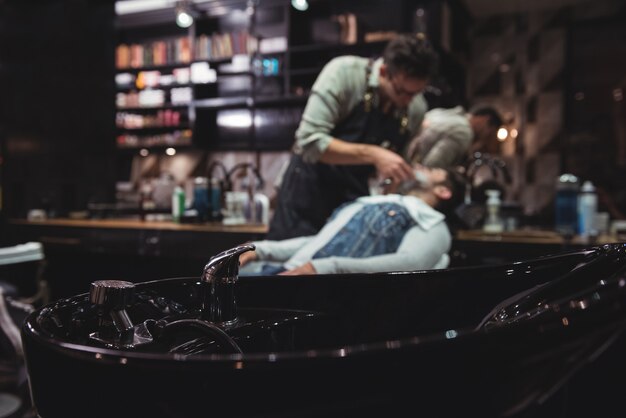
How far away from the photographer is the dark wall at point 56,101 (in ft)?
15.5

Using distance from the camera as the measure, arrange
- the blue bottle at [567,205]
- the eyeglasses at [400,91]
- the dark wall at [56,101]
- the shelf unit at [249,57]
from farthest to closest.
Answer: the shelf unit at [249,57], the dark wall at [56,101], the blue bottle at [567,205], the eyeglasses at [400,91]

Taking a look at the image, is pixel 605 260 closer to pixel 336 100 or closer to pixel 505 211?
pixel 336 100

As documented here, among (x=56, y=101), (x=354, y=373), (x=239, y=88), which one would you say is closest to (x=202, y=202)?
(x=56, y=101)

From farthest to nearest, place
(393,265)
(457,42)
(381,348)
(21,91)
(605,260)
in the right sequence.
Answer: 1. (457,42)
2. (21,91)
3. (393,265)
4. (605,260)
5. (381,348)

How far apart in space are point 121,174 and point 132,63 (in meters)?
1.46

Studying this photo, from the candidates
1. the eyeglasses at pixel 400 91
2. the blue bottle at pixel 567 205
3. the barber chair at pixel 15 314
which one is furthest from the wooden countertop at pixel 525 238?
the barber chair at pixel 15 314

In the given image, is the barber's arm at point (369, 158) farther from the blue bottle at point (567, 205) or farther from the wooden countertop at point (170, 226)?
the blue bottle at point (567, 205)

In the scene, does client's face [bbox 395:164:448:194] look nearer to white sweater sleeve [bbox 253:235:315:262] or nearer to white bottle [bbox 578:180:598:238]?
white sweater sleeve [bbox 253:235:315:262]

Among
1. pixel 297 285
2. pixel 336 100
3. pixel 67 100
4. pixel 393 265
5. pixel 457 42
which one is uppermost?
pixel 457 42

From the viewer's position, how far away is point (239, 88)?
6590 millimetres

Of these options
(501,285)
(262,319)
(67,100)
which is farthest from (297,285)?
(67,100)

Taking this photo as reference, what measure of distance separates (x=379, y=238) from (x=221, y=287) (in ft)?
3.73

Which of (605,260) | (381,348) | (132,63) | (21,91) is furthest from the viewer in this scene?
(132,63)

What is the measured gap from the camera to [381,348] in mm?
340
